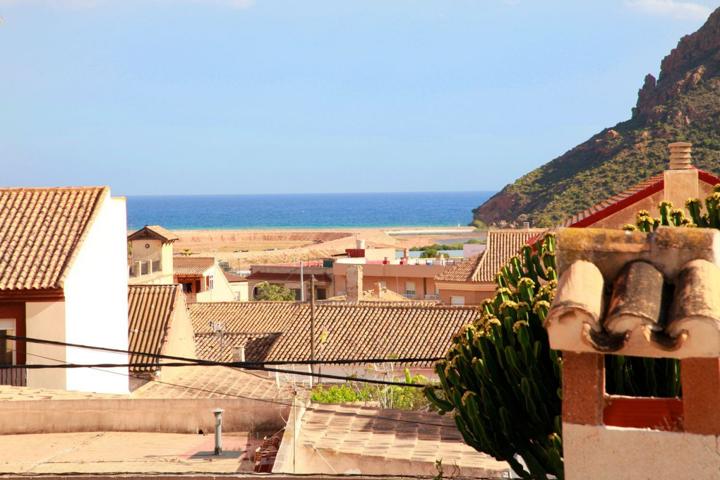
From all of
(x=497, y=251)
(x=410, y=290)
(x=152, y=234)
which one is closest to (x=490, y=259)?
(x=497, y=251)

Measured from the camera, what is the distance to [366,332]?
37406 mm

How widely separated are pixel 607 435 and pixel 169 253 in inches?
2112

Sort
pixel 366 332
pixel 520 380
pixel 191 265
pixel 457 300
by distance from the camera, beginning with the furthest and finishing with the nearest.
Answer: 1. pixel 191 265
2. pixel 457 300
3. pixel 366 332
4. pixel 520 380

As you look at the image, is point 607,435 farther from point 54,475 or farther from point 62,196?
point 62,196

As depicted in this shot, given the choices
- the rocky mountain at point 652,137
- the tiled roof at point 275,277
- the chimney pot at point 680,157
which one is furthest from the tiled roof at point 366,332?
the rocky mountain at point 652,137

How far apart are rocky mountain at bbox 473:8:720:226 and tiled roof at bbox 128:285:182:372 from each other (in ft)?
163

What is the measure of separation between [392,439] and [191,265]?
48.7 metres

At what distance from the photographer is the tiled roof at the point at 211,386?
22906 mm

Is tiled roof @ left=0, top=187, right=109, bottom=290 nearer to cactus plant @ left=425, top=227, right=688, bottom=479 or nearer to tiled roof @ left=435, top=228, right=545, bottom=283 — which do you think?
cactus plant @ left=425, top=227, right=688, bottom=479

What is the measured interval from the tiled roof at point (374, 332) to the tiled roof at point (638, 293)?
95.2 ft

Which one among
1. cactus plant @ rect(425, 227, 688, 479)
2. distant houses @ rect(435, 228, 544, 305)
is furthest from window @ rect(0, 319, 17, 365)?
distant houses @ rect(435, 228, 544, 305)

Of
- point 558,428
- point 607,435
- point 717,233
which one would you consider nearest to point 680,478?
point 607,435

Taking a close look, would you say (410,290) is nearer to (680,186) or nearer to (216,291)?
(216,291)

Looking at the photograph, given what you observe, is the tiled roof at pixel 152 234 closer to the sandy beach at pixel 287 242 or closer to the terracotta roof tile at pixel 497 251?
the terracotta roof tile at pixel 497 251
